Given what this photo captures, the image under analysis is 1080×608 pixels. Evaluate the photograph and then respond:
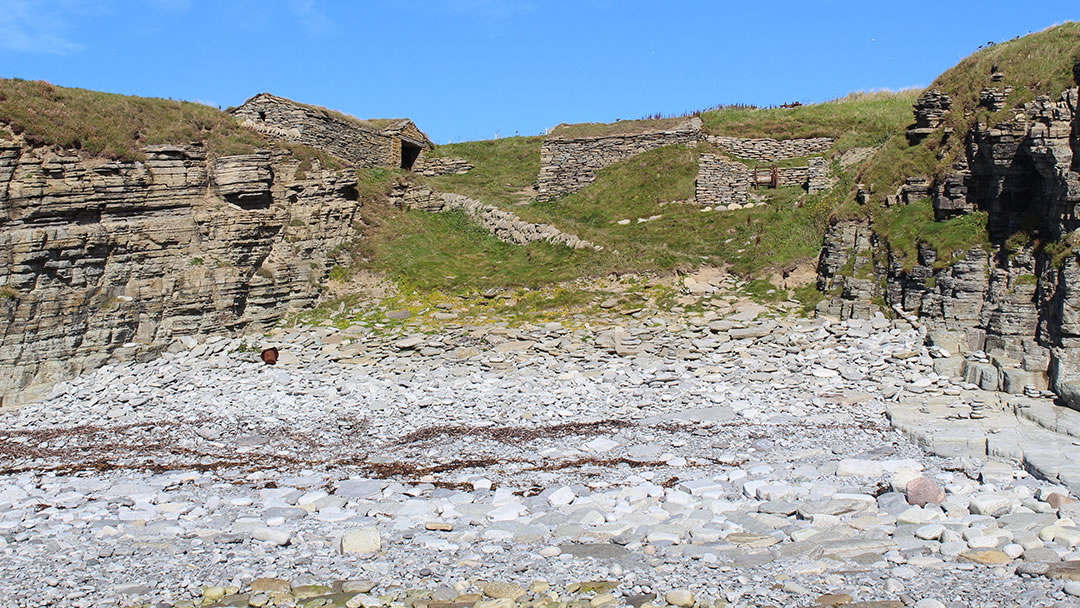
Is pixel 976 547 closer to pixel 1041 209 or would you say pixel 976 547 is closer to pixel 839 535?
pixel 839 535

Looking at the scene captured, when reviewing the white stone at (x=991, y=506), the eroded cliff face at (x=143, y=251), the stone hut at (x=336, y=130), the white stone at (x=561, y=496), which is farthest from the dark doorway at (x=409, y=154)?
the white stone at (x=991, y=506)

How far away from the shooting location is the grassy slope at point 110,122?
77.3 ft

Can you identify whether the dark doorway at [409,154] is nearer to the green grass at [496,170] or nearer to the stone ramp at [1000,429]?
the green grass at [496,170]

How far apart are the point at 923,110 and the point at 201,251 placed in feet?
71.4

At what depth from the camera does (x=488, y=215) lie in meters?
31.8

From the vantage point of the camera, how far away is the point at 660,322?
23.0 metres

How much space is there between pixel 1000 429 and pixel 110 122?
2413 cm

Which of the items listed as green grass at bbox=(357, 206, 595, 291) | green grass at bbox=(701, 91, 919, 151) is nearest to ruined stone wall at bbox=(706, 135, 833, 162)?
green grass at bbox=(701, 91, 919, 151)

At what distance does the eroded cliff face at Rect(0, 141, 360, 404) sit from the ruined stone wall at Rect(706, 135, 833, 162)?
16.8 m

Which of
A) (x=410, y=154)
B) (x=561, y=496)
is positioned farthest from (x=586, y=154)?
(x=561, y=496)

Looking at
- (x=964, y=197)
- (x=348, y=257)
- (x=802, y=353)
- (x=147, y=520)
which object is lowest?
(x=147, y=520)

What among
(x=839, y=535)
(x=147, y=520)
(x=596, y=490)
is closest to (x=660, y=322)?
(x=596, y=490)

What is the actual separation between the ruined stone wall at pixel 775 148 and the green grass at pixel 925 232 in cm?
1108

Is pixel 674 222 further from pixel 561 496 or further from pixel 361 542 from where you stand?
pixel 361 542
